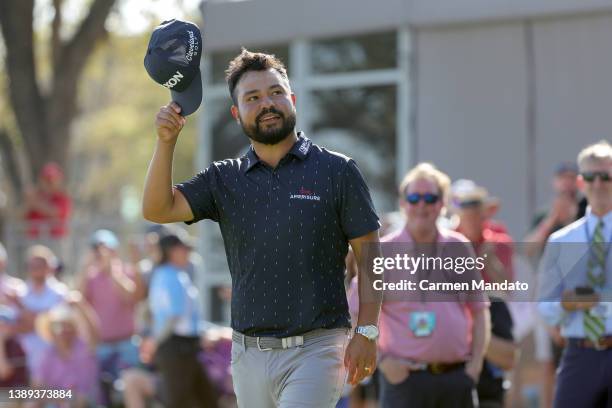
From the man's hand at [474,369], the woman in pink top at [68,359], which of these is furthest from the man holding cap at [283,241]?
the woman in pink top at [68,359]

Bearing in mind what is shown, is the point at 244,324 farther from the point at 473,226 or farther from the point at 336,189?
the point at 473,226

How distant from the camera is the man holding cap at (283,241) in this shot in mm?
5492

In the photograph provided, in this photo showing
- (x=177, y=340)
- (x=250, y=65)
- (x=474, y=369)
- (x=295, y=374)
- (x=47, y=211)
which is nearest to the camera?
(x=295, y=374)

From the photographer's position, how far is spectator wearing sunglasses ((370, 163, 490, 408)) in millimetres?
7461

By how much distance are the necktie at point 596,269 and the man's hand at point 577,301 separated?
46mm

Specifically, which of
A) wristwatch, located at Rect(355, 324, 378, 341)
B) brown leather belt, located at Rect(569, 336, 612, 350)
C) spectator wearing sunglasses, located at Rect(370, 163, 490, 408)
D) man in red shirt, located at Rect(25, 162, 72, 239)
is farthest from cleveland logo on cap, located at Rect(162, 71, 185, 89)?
man in red shirt, located at Rect(25, 162, 72, 239)

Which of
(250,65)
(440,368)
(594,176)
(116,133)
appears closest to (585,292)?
(594,176)

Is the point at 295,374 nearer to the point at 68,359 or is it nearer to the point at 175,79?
the point at 175,79

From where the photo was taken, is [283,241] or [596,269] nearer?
[283,241]

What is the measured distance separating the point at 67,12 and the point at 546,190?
15.1 m

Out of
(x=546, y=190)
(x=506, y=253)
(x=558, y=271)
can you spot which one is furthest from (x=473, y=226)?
(x=546, y=190)

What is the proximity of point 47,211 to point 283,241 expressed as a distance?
11.2 metres

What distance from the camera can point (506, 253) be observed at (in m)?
9.38

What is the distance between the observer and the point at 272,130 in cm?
557
